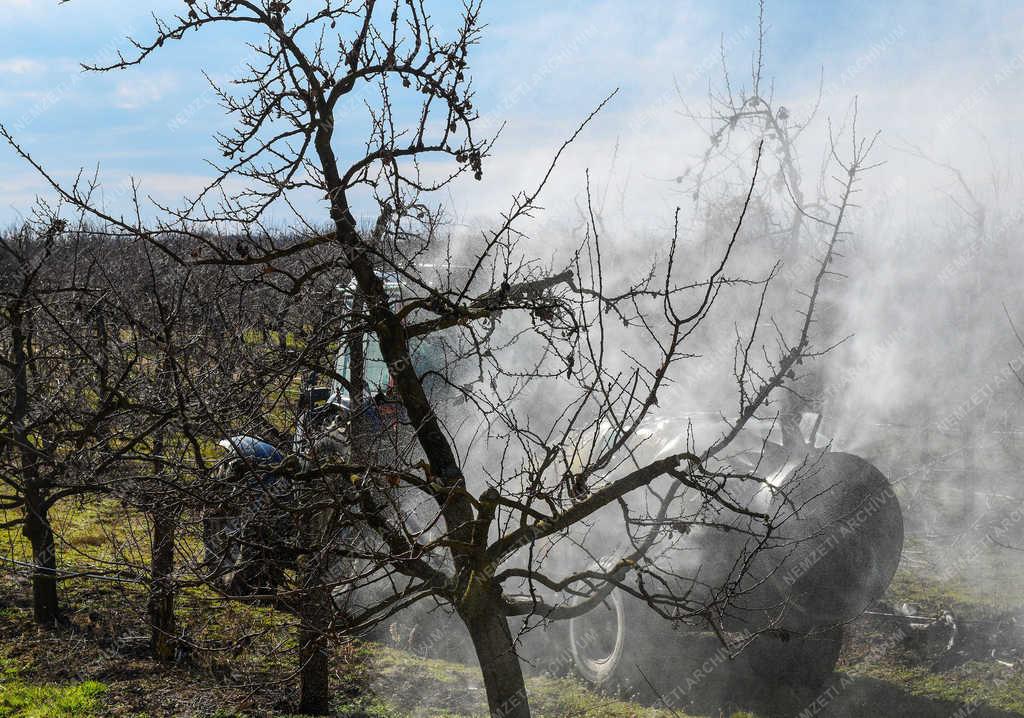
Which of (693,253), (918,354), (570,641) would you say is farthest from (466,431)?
(693,253)

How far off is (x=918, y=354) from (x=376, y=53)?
1174 cm

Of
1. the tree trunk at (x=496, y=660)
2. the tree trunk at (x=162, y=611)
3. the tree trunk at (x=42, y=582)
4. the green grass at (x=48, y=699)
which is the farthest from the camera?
the tree trunk at (x=42, y=582)

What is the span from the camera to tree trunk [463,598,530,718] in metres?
4.32

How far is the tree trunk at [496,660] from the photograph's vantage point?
432 cm

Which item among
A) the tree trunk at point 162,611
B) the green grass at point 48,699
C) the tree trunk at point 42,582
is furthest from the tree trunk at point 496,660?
the tree trunk at point 42,582

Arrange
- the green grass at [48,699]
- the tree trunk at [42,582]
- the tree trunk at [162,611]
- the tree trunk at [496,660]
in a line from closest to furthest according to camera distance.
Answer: the tree trunk at [496,660] < the tree trunk at [162,611] < the green grass at [48,699] < the tree trunk at [42,582]

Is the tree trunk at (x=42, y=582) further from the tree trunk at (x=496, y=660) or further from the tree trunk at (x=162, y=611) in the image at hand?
the tree trunk at (x=496, y=660)

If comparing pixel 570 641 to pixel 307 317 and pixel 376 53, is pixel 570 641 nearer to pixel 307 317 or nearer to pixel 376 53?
pixel 307 317

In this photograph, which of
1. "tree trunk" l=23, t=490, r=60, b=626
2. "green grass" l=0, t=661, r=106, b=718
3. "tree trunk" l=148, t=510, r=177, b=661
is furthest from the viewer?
"tree trunk" l=23, t=490, r=60, b=626

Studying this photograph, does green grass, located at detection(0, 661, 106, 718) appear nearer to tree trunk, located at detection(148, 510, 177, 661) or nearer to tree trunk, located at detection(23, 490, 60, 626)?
tree trunk, located at detection(148, 510, 177, 661)

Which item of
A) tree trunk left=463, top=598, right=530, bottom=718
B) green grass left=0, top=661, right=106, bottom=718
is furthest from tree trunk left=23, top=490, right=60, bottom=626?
tree trunk left=463, top=598, right=530, bottom=718

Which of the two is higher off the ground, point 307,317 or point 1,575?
point 307,317

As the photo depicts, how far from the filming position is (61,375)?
711cm

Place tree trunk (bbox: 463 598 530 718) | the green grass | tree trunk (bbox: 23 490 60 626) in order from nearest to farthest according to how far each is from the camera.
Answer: tree trunk (bbox: 463 598 530 718), the green grass, tree trunk (bbox: 23 490 60 626)
